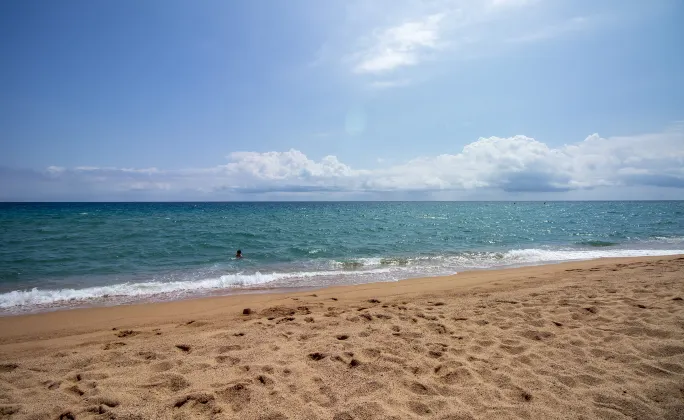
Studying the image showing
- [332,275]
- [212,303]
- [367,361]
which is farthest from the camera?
[332,275]

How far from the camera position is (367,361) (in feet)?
14.6

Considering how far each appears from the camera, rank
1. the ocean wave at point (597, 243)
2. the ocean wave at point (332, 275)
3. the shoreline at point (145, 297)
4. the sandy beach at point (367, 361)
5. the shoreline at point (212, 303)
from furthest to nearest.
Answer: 1. the ocean wave at point (597, 243)
2. the ocean wave at point (332, 275)
3. the shoreline at point (145, 297)
4. the shoreline at point (212, 303)
5. the sandy beach at point (367, 361)

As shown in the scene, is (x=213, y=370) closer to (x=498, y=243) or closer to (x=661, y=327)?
(x=661, y=327)

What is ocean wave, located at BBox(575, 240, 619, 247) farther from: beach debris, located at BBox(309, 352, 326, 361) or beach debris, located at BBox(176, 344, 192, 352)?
beach debris, located at BBox(176, 344, 192, 352)

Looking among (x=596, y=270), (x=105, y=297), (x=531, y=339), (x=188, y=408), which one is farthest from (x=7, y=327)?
(x=596, y=270)

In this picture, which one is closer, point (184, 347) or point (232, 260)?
point (184, 347)

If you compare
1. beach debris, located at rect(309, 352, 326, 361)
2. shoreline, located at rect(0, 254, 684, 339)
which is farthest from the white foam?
beach debris, located at rect(309, 352, 326, 361)

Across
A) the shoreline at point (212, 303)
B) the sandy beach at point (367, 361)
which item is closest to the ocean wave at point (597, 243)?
the shoreline at point (212, 303)

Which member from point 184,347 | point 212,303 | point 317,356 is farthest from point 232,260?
point 317,356

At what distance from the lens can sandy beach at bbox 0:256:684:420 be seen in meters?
3.52

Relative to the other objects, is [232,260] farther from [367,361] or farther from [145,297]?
[367,361]

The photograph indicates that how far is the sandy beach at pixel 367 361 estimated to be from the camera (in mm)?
3516

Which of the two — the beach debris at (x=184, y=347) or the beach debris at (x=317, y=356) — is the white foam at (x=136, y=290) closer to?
the beach debris at (x=184, y=347)

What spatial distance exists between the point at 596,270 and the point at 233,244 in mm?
18489
